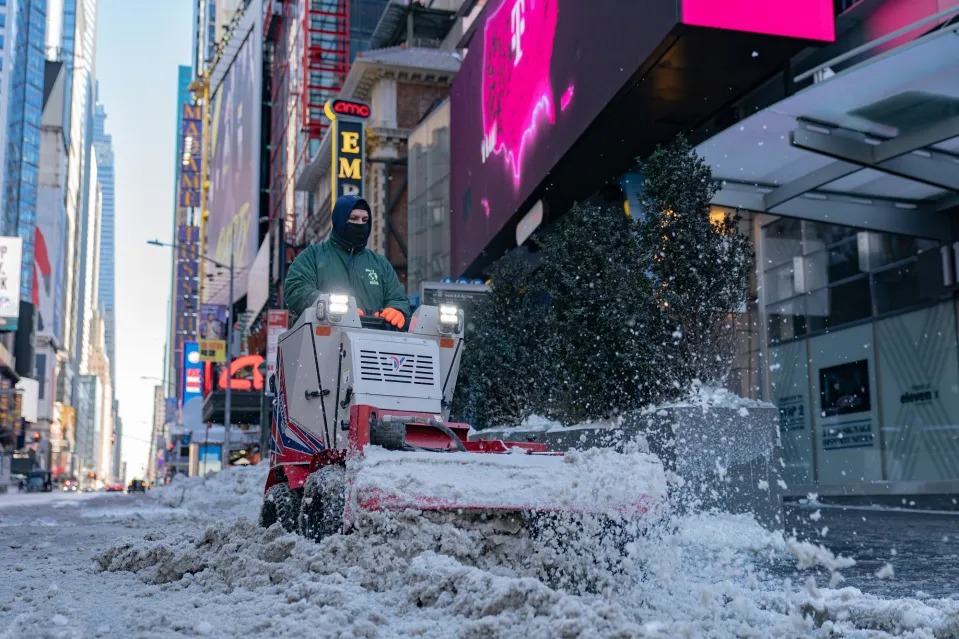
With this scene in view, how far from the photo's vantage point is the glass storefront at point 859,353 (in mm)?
16891

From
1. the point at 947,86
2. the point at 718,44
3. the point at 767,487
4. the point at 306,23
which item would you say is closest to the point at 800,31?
the point at 718,44

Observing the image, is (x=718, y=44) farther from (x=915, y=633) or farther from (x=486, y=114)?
(x=486, y=114)

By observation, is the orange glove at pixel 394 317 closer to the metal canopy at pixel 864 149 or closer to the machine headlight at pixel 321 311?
the machine headlight at pixel 321 311

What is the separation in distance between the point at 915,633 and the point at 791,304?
17313 millimetres

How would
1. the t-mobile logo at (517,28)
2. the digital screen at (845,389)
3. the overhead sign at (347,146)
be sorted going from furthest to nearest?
the overhead sign at (347,146), the t-mobile logo at (517,28), the digital screen at (845,389)

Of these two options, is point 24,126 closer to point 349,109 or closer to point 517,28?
point 349,109

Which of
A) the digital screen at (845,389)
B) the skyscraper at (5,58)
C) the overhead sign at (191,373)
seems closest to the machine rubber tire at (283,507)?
the digital screen at (845,389)

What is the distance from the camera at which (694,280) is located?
10062 millimetres

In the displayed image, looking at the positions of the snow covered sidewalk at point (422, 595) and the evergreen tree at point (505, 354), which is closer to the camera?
the snow covered sidewalk at point (422, 595)

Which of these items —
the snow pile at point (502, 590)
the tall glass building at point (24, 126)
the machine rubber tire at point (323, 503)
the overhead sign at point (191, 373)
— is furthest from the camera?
the tall glass building at point (24, 126)

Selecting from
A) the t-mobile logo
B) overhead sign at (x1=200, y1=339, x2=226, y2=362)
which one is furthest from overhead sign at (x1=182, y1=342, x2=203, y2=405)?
the t-mobile logo

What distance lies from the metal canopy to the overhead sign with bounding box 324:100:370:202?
29271mm

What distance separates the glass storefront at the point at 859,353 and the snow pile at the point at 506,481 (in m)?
12.5

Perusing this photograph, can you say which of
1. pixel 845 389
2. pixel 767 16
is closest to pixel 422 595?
pixel 767 16
